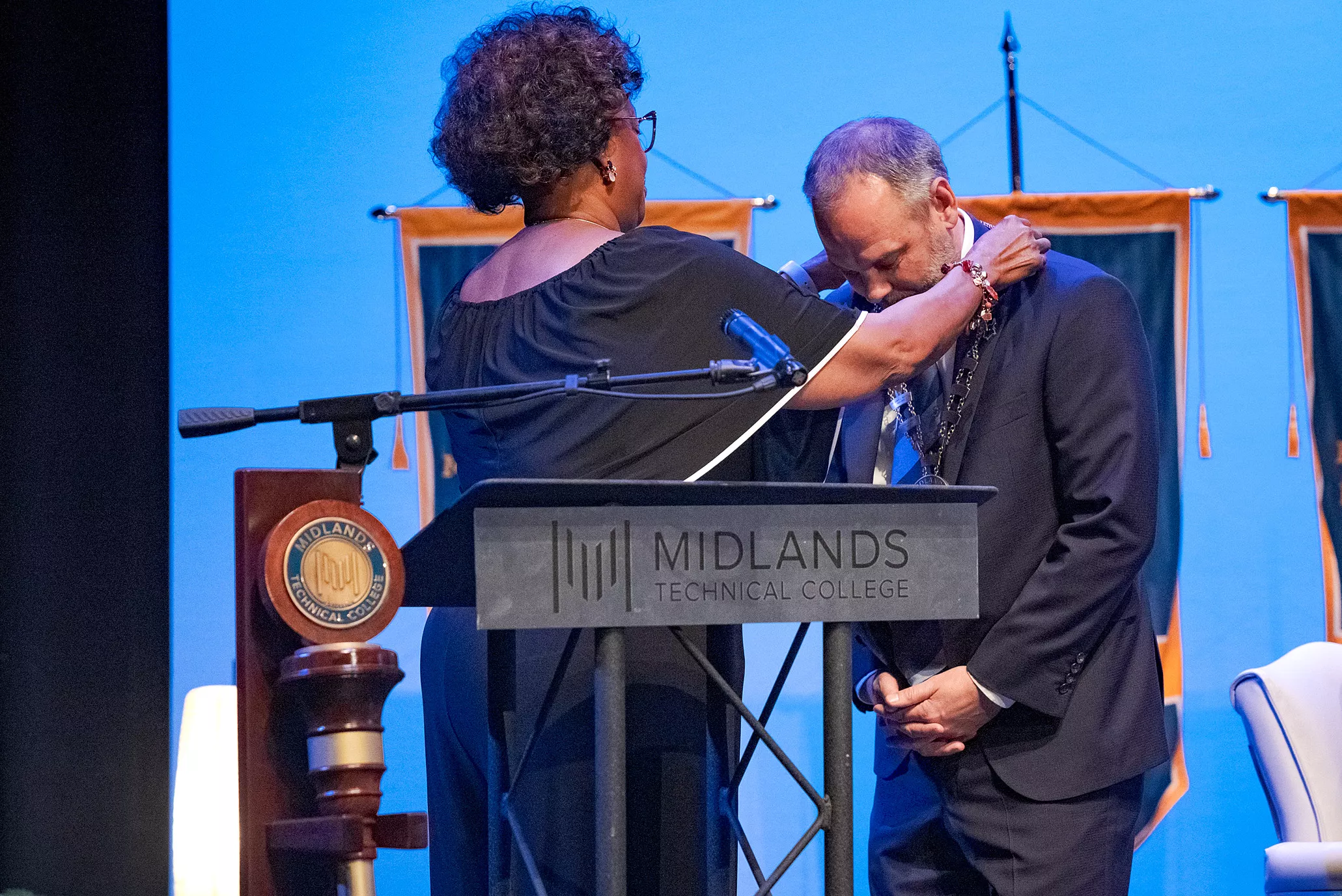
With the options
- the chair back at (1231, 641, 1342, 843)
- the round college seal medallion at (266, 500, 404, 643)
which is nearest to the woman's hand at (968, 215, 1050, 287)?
the round college seal medallion at (266, 500, 404, 643)

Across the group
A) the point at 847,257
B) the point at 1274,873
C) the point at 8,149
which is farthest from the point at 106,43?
the point at 1274,873

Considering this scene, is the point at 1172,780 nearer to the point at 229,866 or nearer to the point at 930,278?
the point at 930,278

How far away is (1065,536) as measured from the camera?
5.94 feet

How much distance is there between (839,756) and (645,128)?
2.77ft

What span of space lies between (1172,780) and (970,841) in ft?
6.72

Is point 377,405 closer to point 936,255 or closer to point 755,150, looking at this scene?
point 936,255

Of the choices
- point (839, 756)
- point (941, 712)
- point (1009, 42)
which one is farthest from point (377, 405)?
point (1009, 42)

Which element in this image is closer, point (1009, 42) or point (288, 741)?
point (288, 741)

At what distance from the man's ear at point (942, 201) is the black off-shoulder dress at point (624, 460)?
58cm

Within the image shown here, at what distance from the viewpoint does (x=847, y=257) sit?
209 centimetres

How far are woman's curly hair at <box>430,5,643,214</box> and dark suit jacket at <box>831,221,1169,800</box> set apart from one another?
700 millimetres

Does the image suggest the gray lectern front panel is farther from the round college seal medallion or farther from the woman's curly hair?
the woman's curly hair

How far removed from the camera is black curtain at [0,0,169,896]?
3.38 metres

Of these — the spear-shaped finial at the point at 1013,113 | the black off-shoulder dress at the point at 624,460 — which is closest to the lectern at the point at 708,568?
the black off-shoulder dress at the point at 624,460
